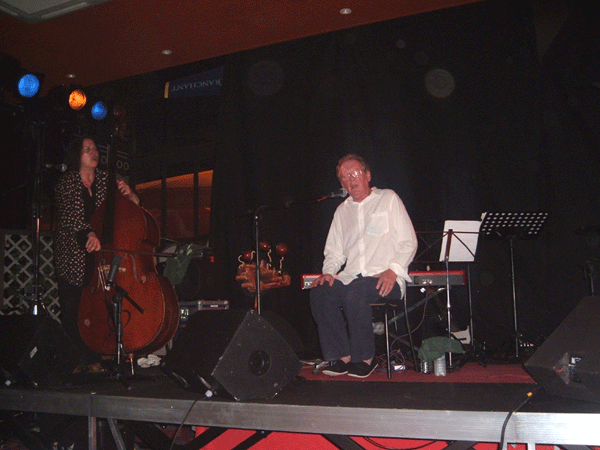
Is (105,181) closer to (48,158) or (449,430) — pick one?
(48,158)

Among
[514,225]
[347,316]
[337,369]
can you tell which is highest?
[514,225]

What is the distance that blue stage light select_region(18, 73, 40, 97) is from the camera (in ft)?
9.89

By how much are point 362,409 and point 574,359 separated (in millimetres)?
694

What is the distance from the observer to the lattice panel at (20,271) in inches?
194

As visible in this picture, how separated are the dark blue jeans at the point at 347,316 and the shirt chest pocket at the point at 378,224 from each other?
32 cm

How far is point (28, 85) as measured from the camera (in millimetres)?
3031

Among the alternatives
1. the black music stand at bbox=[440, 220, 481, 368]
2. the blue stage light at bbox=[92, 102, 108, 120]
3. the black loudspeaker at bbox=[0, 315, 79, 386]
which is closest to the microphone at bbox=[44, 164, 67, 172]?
the blue stage light at bbox=[92, 102, 108, 120]

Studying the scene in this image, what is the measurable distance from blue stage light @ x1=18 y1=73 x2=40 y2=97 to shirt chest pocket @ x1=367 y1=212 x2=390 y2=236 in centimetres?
227

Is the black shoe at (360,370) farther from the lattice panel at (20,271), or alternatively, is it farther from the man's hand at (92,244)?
the lattice panel at (20,271)

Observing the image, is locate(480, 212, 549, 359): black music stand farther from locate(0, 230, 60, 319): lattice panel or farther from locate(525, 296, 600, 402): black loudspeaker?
locate(0, 230, 60, 319): lattice panel

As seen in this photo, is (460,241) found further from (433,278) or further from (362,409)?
(362,409)

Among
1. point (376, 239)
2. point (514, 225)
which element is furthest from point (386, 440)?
point (514, 225)

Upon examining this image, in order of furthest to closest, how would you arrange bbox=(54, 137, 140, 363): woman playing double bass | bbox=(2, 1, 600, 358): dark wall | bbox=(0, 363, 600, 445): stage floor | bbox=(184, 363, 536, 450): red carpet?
bbox=(2, 1, 600, 358): dark wall < bbox=(54, 137, 140, 363): woman playing double bass < bbox=(184, 363, 536, 450): red carpet < bbox=(0, 363, 600, 445): stage floor

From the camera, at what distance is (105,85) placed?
6340mm
